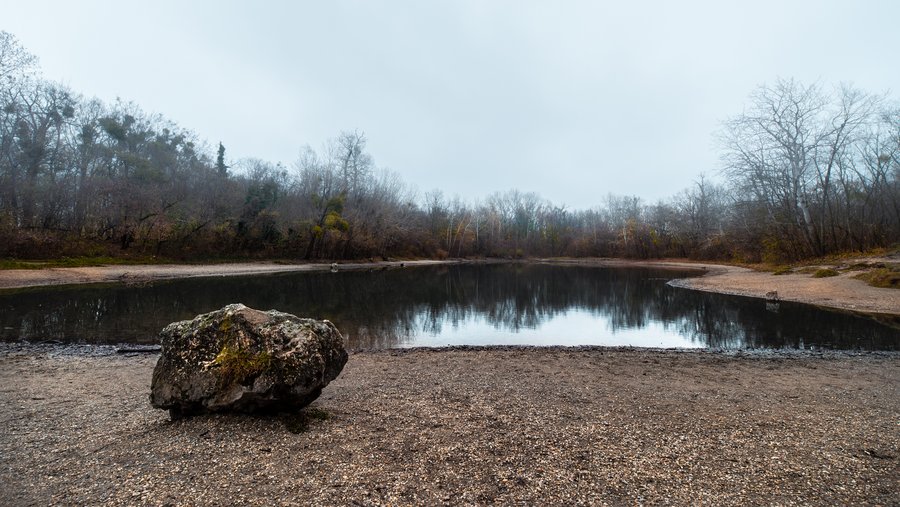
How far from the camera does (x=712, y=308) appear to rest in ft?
62.0

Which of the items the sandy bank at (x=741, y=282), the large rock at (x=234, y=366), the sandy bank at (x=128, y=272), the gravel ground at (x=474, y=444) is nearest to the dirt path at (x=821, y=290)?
the sandy bank at (x=741, y=282)

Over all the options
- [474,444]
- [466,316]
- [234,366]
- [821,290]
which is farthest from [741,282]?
[234,366]

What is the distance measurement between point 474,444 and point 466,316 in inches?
511

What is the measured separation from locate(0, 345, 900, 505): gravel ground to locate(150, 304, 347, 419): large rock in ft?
0.93

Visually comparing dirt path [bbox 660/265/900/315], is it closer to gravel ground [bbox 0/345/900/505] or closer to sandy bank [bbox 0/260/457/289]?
gravel ground [bbox 0/345/900/505]

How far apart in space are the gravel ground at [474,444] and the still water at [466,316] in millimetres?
5146

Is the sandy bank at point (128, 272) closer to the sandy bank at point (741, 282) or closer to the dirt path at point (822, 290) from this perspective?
the sandy bank at point (741, 282)

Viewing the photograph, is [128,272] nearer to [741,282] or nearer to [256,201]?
[256,201]

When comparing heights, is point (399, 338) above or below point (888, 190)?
below

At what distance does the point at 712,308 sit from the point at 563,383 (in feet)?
50.0

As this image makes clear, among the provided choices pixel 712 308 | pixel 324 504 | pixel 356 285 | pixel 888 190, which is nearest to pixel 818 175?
pixel 888 190

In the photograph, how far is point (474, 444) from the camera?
15.1ft

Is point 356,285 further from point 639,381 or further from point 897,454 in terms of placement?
point 897,454

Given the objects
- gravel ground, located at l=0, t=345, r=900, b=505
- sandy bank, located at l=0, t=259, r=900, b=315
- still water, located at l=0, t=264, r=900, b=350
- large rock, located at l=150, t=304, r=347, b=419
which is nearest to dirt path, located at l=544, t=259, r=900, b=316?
sandy bank, located at l=0, t=259, r=900, b=315
